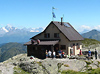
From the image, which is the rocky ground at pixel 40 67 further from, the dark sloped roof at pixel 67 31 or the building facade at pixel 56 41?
the dark sloped roof at pixel 67 31

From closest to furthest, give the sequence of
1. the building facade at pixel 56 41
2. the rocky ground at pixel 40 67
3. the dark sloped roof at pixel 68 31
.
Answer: the rocky ground at pixel 40 67, the building facade at pixel 56 41, the dark sloped roof at pixel 68 31

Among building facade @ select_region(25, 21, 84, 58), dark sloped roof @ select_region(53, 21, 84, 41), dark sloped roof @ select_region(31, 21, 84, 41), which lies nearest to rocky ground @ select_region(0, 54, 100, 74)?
building facade @ select_region(25, 21, 84, 58)

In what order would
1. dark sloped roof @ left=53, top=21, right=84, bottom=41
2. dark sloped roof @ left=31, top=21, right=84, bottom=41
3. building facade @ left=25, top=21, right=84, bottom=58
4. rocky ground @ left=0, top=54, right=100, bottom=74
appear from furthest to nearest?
dark sloped roof @ left=53, top=21, right=84, bottom=41 < dark sloped roof @ left=31, top=21, right=84, bottom=41 < building facade @ left=25, top=21, right=84, bottom=58 < rocky ground @ left=0, top=54, right=100, bottom=74

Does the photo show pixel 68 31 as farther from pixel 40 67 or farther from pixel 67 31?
pixel 40 67

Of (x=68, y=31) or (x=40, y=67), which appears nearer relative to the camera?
(x=40, y=67)

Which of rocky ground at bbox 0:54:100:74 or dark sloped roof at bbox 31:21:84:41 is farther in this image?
dark sloped roof at bbox 31:21:84:41

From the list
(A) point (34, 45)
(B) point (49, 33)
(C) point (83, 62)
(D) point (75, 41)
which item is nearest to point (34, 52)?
(A) point (34, 45)

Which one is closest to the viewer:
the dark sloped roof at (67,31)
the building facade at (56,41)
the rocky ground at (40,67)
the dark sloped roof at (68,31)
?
the rocky ground at (40,67)

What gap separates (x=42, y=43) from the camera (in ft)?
144

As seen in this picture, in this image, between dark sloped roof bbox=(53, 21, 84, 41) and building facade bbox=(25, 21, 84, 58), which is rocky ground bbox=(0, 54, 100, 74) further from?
dark sloped roof bbox=(53, 21, 84, 41)

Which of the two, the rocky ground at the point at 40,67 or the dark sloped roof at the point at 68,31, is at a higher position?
the dark sloped roof at the point at 68,31

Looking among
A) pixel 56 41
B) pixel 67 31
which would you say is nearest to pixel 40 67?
pixel 56 41

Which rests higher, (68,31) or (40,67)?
(68,31)

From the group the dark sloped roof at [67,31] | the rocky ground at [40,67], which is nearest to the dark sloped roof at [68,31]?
the dark sloped roof at [67,31]
